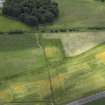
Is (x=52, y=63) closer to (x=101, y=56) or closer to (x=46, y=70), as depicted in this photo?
(x=46, y=70)

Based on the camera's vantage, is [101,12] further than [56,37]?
Yes

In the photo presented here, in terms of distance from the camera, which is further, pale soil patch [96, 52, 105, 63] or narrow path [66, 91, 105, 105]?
pale soil patch [96, 52, 105, 63]

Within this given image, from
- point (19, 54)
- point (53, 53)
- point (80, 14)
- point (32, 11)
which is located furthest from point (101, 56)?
point (32, 11)

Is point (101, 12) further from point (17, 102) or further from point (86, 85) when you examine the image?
point (17, 102)

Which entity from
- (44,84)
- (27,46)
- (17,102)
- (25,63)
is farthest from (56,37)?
(17,102)

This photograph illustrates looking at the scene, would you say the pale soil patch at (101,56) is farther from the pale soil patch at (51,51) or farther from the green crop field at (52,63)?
the pale soil patch at (51,51)

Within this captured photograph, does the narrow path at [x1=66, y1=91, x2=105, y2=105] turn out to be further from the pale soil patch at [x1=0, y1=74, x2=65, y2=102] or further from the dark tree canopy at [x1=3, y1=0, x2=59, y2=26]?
the dark tree canopy at [x1=3, y1=0, x2=59, y2=26]

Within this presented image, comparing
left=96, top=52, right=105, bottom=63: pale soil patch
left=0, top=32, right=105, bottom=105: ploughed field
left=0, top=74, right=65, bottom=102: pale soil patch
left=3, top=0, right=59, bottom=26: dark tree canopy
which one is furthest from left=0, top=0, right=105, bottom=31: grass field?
left=0, top=74, right=65, bottom=102: pale soil patch

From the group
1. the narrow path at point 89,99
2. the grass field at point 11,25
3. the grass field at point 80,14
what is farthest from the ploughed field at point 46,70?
the grass field at point 80,14
